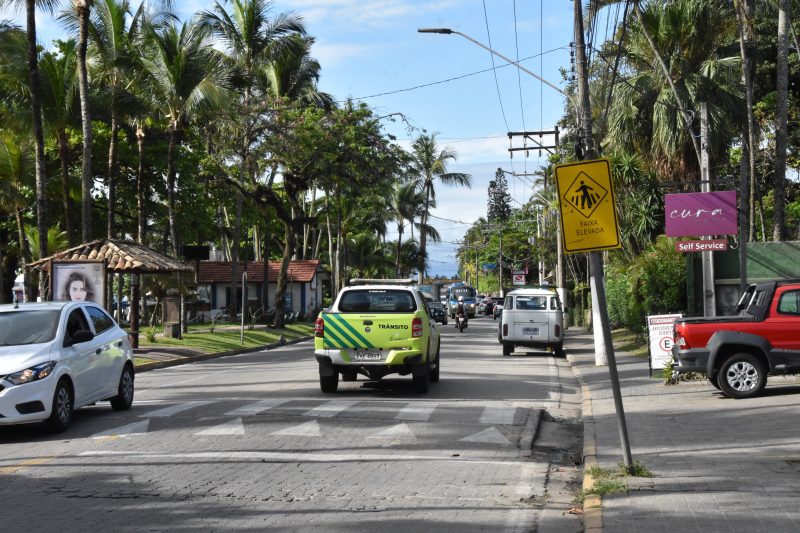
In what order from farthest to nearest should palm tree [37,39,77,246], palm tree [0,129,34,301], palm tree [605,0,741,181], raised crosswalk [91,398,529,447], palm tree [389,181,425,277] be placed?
palm tree [389,181,425,277] → palm tree [0,129,34,301] → palm tree [37,39,77,246] → palm tree [605,0,741,181] → raised crosswalk [91,398,529,447]

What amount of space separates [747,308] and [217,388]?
9.57m

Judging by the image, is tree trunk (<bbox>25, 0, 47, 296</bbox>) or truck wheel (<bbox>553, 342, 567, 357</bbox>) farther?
truck wheel (<bbox>553, 342, 567, 357</bbox>)

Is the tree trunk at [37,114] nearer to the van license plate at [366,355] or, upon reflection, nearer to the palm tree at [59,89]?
the palm tree at [59,89]

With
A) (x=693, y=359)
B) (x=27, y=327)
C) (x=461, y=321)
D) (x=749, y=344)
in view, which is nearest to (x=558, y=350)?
(x=693, y=359)

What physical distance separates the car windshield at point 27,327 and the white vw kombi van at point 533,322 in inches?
709

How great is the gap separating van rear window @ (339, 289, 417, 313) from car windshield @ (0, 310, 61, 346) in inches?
209

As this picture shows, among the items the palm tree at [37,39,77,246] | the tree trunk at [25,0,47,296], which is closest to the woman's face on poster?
the tree trunk at [25,0,47,296]

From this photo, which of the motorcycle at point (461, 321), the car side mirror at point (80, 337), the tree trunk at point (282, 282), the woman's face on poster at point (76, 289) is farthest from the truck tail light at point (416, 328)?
the motorcycle at point (461, 321)

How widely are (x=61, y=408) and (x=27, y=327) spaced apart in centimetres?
141

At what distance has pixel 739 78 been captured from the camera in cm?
3169

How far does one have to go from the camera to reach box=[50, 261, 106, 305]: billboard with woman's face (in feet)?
81.6

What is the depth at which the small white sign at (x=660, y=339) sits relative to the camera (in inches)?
716

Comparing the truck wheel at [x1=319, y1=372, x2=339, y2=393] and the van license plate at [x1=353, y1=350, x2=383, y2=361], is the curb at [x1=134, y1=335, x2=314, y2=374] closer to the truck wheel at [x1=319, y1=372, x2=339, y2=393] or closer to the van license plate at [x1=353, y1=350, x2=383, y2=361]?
the truck wheel at [x1=319, y1=372, x2=339, y2=393]

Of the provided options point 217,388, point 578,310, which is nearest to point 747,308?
point 217,388
